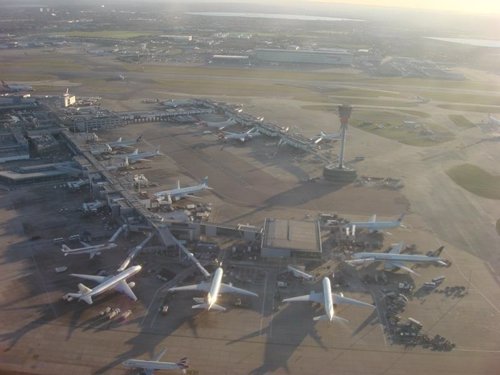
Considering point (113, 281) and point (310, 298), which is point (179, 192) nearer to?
point (113, 281)

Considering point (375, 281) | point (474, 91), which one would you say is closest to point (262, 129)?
point (375, 281)

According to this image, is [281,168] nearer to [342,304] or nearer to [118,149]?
[118,149]

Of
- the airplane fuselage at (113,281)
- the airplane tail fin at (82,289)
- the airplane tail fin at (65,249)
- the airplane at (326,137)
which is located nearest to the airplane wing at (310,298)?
the airplane fuselage at (113,281)

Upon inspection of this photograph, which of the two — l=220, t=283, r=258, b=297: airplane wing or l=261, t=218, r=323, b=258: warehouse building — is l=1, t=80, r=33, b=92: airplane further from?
l=220, t=283, r=258, b=297: airplane wing

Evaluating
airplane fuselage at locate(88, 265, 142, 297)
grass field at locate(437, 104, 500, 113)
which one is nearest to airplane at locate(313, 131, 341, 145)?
grass field at locate(437, 104, 500, 113)

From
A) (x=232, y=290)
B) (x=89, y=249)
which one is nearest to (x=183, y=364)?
(x=232, y=290)

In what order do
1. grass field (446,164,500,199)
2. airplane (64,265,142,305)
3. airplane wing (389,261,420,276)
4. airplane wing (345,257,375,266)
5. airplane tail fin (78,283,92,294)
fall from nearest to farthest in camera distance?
airplane (64,265,142,305), airplane tail fin (78,283,92,294), airplane wing (389,261,420,276), airplane wing (345,257,375,266), grass field (446,164,500,199)
